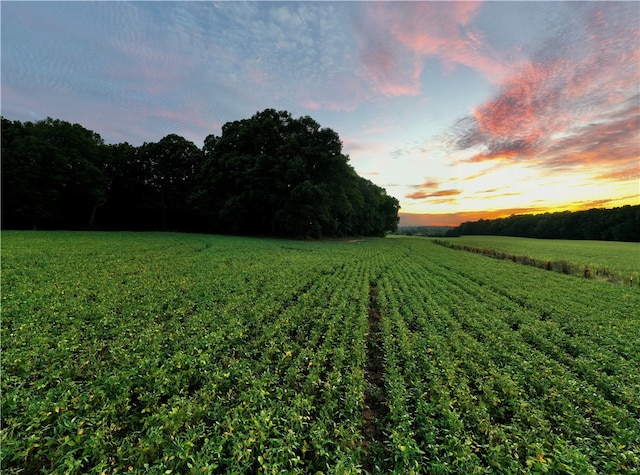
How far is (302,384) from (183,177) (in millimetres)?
67618

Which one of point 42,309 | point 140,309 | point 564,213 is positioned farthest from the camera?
point 564,213

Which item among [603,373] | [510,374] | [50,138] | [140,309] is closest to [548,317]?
[603,373]

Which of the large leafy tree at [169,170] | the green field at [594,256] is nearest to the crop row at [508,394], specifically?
the green field at [594,256]

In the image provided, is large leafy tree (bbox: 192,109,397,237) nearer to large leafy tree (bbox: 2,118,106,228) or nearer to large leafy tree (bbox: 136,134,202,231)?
large leafy tree (bbox: 136,134,202,231)

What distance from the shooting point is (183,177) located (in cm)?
6303

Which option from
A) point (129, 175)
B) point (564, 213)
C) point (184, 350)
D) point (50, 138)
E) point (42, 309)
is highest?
point (50, 138)

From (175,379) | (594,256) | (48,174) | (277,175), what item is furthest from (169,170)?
(594,256)

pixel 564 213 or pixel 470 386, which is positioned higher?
pixel 564 213

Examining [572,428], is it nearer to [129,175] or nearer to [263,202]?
[263,202]

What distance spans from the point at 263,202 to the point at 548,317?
153 feet

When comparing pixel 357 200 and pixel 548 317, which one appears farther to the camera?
pixel 357 200

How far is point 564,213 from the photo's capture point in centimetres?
11325

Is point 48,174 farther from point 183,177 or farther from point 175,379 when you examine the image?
point 175,379

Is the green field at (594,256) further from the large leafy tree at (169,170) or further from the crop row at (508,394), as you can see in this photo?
the large leafy tree at (169,170)
